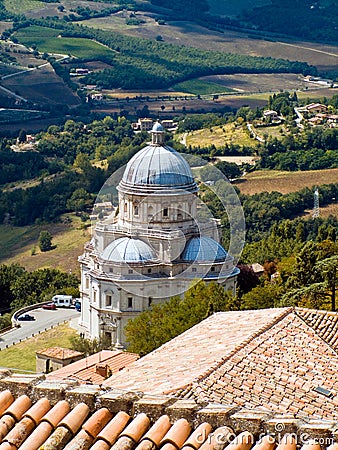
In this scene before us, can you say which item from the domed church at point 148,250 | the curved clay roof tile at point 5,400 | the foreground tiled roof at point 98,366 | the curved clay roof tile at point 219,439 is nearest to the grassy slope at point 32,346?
the domed church at point 148,250

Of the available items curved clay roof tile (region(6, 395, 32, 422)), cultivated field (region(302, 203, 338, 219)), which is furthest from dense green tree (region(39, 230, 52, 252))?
curved clay roof tile (region(6, 395, 32, 422))

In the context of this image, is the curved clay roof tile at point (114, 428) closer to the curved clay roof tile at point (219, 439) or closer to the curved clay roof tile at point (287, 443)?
the curved clay roof tile at point (219, 439)

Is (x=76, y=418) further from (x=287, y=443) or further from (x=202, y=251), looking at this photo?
(x=202, y=251)

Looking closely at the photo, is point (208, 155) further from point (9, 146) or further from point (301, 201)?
point (9, 146)

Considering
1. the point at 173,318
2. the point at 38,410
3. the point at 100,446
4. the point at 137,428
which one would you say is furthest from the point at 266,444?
the point at 173,318

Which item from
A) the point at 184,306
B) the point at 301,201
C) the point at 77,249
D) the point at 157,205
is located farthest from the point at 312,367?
the point at 301,201

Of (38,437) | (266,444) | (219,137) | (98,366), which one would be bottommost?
(219,137)

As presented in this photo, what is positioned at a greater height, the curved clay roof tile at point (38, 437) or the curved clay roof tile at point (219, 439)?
the curved clay roof tile at point (219, 439)
